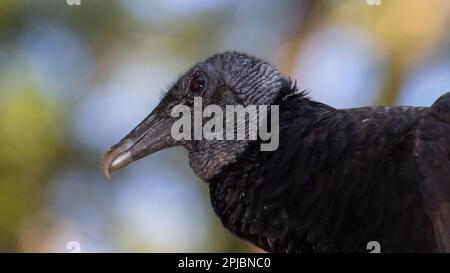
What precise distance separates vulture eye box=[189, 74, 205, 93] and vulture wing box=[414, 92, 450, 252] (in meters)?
1.54

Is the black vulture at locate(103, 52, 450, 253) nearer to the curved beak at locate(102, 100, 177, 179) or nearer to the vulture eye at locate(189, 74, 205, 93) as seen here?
the curved beak at locate(102, 100, 177, 179)

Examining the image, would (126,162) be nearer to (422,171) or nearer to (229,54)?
(229,54)

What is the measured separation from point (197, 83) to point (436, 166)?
177cm

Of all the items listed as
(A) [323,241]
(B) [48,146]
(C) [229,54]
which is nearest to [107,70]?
(B) [48,146]

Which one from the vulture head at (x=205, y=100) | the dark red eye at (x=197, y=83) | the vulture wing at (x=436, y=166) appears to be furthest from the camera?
the dark red eye at (x=197, y=83)

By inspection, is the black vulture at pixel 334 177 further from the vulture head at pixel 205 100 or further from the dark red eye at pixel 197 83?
the dark red eye at pixel 197 83

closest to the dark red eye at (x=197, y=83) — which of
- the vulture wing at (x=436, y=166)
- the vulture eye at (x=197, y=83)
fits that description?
the vulture eye at (x=197, y=83)

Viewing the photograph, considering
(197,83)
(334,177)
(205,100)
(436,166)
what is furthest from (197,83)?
(436,166)

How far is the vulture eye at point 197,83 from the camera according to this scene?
4.78m

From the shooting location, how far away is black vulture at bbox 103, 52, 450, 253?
12.2 feet

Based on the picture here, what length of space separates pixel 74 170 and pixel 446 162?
6.54 metres

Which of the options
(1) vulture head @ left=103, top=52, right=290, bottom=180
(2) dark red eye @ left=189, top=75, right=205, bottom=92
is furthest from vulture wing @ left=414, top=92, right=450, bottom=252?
(2) dark red eye @ left=189, top=75, right=205, bottom=92

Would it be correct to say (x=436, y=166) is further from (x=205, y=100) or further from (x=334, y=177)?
(x=205, y=100)

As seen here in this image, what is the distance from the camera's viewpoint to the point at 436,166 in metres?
3.68
